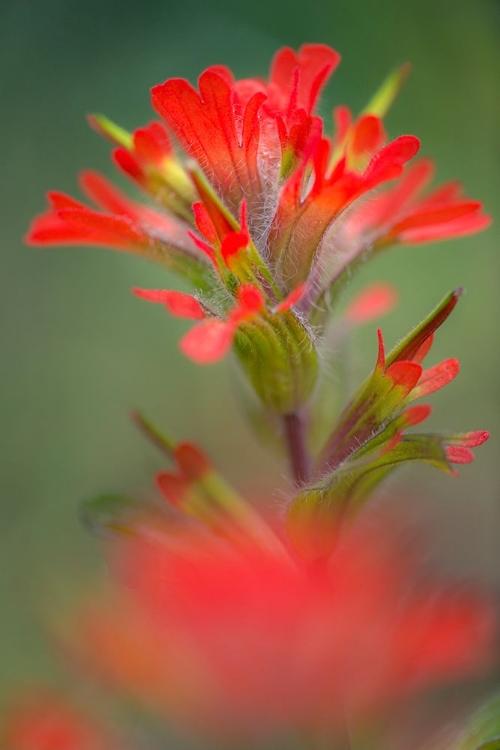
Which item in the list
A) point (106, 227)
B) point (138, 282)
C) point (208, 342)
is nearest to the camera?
point (208, 342)

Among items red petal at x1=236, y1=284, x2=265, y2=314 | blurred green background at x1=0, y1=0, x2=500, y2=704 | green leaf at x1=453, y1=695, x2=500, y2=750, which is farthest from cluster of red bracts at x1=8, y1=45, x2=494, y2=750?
blurred green background at x1=0, y1=0, x2=500, y2=704

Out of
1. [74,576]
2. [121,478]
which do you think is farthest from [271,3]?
[74,576]

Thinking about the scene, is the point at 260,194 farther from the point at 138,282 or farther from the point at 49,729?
the point at 138,282

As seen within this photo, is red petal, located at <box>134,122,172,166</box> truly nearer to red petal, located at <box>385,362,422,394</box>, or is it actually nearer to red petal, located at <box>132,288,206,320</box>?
red petal, located at <box>132,288,206,320</box>

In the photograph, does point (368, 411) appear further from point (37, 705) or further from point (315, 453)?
point (37, 705)

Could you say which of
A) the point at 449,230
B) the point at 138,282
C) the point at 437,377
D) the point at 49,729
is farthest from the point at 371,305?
the point at 138,282

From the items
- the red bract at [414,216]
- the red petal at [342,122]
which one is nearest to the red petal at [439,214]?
the red bract at [414,216]
